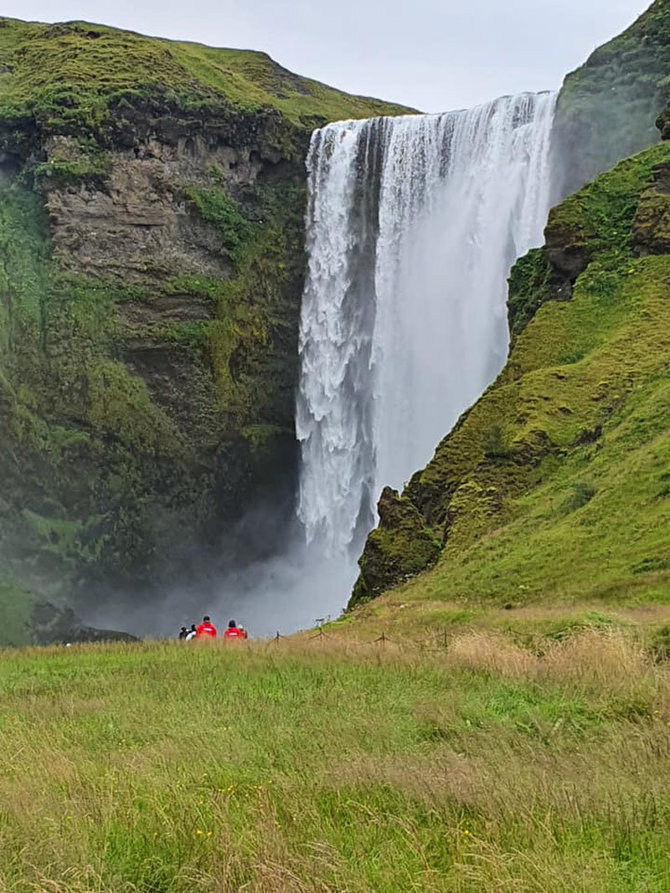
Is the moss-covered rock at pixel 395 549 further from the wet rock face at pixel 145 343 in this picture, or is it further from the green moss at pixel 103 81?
the green moss at pixel 103 81

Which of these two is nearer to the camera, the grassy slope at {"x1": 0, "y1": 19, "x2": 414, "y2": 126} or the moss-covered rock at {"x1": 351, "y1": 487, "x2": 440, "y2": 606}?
the moss-covered rock at {"x1": 351, "y1": 487, "x2": 440, "y2": 606}

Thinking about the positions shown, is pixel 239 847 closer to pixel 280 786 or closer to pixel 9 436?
pixel 280 786

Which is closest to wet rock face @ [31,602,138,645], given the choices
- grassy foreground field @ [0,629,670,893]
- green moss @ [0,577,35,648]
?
green moss @ [0,577,35,648]

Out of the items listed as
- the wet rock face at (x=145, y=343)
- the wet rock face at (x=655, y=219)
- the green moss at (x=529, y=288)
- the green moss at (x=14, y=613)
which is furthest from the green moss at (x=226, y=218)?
the wet rock face at (x=655, y=219)

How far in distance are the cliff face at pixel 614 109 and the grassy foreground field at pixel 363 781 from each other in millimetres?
32947

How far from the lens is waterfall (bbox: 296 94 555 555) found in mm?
41344

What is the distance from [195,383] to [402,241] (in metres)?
14.0

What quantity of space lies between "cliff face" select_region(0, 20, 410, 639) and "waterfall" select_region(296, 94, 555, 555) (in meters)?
2.90

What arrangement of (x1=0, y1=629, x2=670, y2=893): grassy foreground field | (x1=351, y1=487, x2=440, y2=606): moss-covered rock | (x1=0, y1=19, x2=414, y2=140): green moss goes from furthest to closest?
(x1=0, y1=19, x2=414, y2=140): green moss
(x1=351, y1=487, x2=440, y2=606): moss-covered rock
(x1=0, y1=629, x2=670, y2=893): grassy foreground field

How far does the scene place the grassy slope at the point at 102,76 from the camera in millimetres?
50688

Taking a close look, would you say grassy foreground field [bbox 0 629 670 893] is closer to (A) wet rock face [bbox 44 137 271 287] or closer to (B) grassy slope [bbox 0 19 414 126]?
(A) wet rock face [bbox 44 137 271 287]

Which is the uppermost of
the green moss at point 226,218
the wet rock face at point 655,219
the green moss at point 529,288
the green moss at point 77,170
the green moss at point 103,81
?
the green moss at point 103,81

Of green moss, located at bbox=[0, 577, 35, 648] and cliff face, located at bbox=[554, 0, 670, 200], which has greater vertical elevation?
cliff face, located at bbox=[554, 0, 670, 200]

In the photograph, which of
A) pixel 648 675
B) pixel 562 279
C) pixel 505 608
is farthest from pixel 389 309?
pixel 648 675
